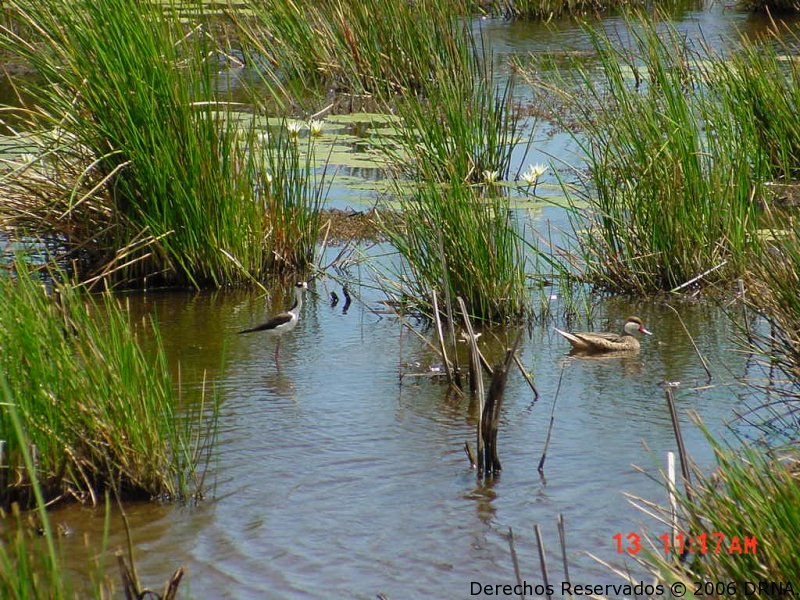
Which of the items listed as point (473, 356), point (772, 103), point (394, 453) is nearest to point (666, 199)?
point (772, 103)

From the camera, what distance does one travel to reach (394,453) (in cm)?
495

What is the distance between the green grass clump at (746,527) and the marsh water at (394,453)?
455mm

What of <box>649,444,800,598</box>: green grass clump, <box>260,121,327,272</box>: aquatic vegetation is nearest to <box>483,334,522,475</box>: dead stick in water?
<box>649,444,800,598</box>: green grass clump

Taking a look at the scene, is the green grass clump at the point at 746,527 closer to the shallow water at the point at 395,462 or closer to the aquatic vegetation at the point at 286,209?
the shallow water at the point at 395,462

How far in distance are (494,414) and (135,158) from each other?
320 cm

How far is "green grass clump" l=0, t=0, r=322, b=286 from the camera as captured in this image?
6605 mm

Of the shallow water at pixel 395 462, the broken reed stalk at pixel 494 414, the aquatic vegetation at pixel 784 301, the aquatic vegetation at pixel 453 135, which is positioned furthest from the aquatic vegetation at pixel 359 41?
the broken reed stalk at pixel 494 414

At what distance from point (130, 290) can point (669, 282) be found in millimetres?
3179

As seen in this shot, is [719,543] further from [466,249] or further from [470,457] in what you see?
[466,249]

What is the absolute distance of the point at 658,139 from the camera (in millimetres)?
6824

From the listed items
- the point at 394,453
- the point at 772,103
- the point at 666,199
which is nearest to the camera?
the point at 394,453

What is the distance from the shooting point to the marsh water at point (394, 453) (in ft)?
13.1

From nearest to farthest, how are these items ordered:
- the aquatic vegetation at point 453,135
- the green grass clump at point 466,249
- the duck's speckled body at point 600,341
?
1. the duck's speckled body at point 600,341
2. the green grass clump at point 466,249
3. the aquatic vegetation at point 453,135

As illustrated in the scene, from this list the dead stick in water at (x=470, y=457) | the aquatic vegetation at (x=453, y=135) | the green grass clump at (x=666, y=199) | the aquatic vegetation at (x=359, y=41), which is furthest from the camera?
the aquatic vegetation at (x=359, y=41)
